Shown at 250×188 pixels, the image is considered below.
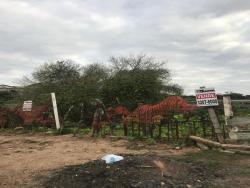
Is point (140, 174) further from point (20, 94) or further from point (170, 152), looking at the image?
point (20, 94)

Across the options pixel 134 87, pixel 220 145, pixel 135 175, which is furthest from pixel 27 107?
pixel 135 175

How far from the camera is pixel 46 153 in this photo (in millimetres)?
12195

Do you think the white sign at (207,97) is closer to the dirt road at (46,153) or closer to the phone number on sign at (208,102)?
the phone number on sign at (208,102)

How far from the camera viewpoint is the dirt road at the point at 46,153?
9.29 m

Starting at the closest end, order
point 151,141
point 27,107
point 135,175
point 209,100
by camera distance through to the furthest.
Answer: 1. point 135,175
2. point 209,100
3. point 151,141
4. point 27,107

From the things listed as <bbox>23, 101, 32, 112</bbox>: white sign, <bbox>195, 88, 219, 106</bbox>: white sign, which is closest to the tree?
<bbox>23, 101, 32, 112</bbox>: white sign

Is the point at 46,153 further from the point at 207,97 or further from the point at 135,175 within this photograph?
the point at 135,175

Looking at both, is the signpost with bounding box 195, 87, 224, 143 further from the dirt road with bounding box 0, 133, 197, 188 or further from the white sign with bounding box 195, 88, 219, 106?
the dirt road with bounding box 0, 133, 197, 188

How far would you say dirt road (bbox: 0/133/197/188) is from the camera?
929cm

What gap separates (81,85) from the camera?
2200 cm

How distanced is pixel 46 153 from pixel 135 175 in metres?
4.91

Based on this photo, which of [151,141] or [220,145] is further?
[151,141]

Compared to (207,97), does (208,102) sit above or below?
below

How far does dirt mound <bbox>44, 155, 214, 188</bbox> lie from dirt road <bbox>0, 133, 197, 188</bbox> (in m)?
0.83
